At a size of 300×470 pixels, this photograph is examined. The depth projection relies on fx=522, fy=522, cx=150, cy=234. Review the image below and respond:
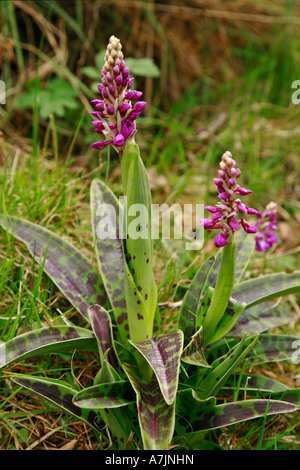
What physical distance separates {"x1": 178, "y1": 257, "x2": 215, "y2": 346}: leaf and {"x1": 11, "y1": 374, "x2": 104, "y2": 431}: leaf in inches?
17.1

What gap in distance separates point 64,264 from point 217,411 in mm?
810

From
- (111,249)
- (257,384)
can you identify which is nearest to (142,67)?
(111,249)

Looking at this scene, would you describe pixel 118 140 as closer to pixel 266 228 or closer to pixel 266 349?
pixel 266 349

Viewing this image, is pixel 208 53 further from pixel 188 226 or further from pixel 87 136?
pixel 188 226

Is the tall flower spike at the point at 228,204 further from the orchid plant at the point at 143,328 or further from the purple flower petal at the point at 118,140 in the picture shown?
the purple flower petal at the point at 118,140

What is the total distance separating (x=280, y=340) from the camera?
204cm

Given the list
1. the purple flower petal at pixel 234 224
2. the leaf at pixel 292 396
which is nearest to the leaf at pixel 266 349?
the leaf at pixel 292 396

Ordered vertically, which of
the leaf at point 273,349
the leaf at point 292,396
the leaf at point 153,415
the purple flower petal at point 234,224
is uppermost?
the purple flower petal at point 234,224

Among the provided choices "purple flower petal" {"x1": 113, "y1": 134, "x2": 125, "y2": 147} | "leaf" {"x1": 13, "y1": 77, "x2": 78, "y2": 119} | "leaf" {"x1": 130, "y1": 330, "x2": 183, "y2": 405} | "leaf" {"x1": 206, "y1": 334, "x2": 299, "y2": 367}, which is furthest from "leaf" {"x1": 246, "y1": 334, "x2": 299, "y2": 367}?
"leaf" {"x1": 13, "y1": 77, "x2": 78, "y2": 119}

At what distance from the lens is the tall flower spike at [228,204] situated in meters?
1.56

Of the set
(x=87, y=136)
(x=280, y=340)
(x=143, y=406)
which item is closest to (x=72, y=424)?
(x=143, y=406)

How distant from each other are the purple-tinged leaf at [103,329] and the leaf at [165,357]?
133mm

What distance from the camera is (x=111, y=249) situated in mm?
2129

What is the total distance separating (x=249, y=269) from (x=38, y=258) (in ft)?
3.42
